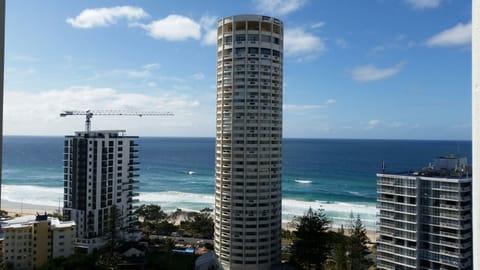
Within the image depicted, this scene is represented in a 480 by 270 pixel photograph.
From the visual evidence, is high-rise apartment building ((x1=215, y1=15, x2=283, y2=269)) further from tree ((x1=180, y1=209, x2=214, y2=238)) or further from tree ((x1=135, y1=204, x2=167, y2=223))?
tree ((x1=135, y1=204, x2=167, y2=223))

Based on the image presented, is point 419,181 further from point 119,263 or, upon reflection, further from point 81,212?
point 81,212

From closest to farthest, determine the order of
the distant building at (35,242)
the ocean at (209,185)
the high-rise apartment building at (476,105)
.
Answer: the high-rise apartment building at (476,105) < the distant building at (35,242) < the ocean at (209,185)

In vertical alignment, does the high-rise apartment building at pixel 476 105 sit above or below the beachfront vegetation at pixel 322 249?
above

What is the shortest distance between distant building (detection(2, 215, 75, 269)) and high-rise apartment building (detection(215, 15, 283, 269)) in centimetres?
1166

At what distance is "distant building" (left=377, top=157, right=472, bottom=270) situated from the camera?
2033 cm

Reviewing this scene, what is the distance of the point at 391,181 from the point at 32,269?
1021 inches

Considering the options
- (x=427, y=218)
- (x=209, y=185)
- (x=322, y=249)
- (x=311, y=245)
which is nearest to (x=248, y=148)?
(x=311, y=245)

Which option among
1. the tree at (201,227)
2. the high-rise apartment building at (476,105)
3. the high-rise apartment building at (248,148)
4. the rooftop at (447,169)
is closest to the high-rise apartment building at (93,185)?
the tree at (201,227)

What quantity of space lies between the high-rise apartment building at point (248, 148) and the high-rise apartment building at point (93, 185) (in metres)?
11.4

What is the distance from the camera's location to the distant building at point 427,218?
66.7ft

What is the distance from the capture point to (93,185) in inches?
1366

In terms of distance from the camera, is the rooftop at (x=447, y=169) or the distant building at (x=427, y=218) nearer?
the distant building at (x=427, y=218)

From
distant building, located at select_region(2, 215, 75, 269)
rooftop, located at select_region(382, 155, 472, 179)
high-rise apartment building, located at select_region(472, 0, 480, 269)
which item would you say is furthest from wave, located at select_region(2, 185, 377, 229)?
high-rise apartment building, located at select_region(472, 0, 480, 269)

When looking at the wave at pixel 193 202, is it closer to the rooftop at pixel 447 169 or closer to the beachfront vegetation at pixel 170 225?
the beachfront vegetation at pixel 170 225
